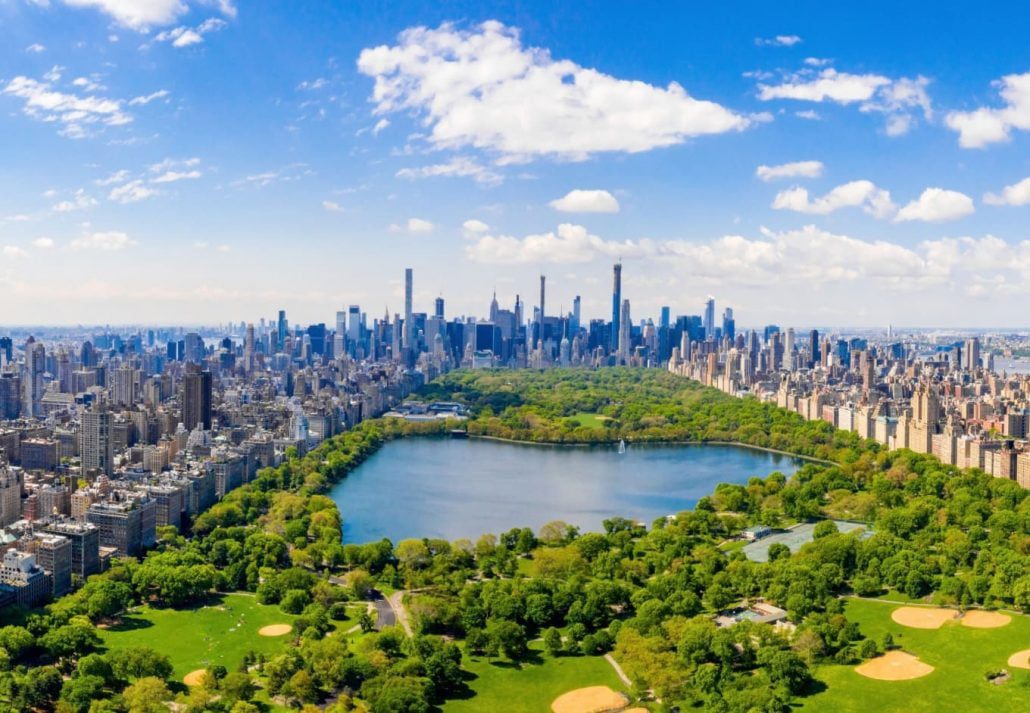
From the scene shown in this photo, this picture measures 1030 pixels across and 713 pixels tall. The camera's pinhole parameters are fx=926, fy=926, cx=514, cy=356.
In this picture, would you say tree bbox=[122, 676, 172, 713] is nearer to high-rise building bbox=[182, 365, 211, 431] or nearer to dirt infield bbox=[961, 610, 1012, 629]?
dirt infield bbox=[961, 610, 1012, 629]

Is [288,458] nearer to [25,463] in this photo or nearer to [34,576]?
[25,463]

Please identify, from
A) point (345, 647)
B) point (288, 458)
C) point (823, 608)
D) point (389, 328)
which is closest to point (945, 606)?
point (823, 608)

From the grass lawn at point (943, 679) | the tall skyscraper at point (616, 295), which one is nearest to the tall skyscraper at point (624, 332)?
the tall skyscraper at point (616, 295)

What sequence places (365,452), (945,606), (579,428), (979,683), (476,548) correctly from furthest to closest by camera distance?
(579,428)
(365,452)
(476,548)
(945,606)
(979,683)

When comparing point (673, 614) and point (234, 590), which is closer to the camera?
point (673, 614)

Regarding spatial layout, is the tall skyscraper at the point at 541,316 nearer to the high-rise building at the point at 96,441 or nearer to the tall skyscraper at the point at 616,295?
the tall skyscraper at the point at 616,295

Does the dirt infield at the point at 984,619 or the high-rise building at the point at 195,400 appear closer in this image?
the dirt infield at the point at 984,619

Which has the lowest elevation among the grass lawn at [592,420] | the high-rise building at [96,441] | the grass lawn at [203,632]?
the grass lawn at [203,632]
